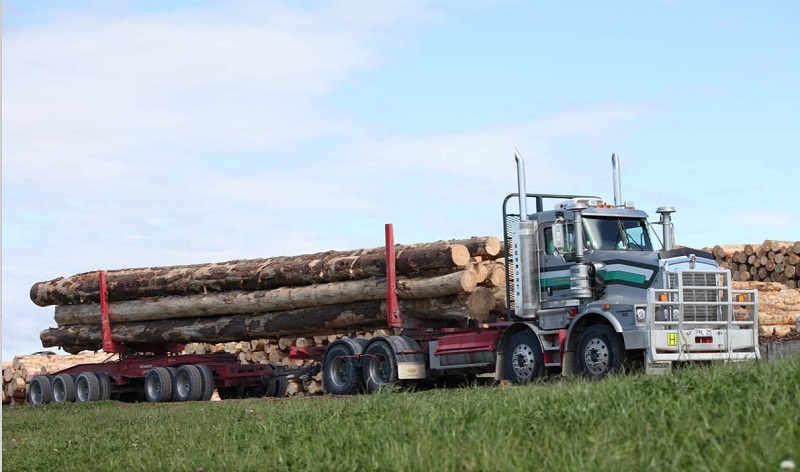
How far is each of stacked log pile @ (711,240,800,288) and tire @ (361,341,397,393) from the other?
10305 millimetres

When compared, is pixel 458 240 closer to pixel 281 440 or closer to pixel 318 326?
pixel 318 326

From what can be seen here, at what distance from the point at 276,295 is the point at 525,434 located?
1596 cm

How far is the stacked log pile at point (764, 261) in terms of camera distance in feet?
84.8

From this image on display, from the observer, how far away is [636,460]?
293 inches

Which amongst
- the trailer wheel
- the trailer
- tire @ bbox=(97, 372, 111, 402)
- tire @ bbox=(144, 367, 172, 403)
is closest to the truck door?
the trailer

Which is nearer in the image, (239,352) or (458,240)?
(458,240)

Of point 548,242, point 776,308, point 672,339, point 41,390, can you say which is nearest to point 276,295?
point 41,390

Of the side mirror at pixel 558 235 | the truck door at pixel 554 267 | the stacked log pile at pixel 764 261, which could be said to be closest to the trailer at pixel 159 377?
the truck door at pixel 554 267

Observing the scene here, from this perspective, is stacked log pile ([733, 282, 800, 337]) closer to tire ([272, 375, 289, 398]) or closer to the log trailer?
the log trailer

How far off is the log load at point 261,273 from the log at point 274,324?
66 cm

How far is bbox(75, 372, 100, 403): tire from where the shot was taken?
25250mm

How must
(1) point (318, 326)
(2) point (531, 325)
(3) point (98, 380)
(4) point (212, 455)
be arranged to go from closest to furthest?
1. (4) point (212, 455)
2. (2) point (531, 325)
3. (1) point (318, 326)
4. (3) point (98, 380)

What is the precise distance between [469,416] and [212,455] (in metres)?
2.65

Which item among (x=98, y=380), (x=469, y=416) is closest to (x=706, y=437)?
(x=469, y=416)
